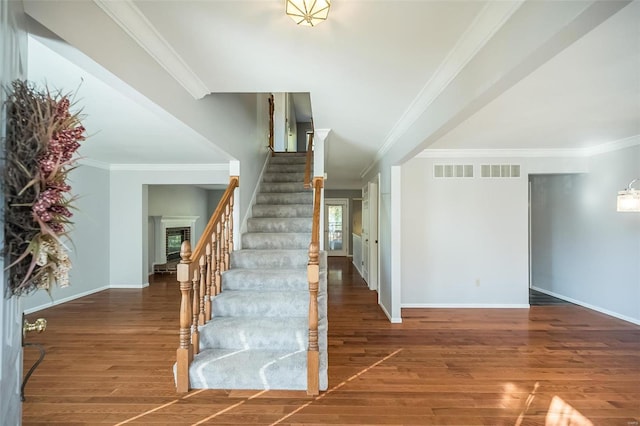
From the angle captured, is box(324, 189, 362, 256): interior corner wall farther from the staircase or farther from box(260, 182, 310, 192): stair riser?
the staircase

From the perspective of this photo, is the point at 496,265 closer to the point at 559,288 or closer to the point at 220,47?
the point at 559,288

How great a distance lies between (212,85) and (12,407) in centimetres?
232

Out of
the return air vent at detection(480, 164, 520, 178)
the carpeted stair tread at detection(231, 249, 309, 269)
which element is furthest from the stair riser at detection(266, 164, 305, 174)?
the return air vent at detection(480, 164, 520, 178)

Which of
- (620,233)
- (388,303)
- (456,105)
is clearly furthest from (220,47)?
(620,233)

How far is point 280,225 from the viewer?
4.40m

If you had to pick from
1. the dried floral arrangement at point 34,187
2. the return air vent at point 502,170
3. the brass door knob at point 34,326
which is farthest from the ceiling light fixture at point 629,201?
the brass door knob at point 34,326

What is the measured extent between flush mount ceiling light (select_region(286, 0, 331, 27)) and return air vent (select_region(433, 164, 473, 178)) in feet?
12.5

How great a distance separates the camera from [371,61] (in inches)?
84.7

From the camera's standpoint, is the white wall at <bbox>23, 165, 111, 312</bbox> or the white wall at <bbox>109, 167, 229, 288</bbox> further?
the white wall at <bbox>109, 167, 229, 288</bbox>

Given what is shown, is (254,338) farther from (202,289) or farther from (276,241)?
(276,241)

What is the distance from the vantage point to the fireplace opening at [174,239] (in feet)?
26.8

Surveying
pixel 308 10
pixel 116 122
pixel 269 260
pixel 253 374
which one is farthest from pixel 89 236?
pixel 308 10

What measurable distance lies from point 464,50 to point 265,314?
2.71 metres

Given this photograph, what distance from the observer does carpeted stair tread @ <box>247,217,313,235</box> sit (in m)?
4.39
